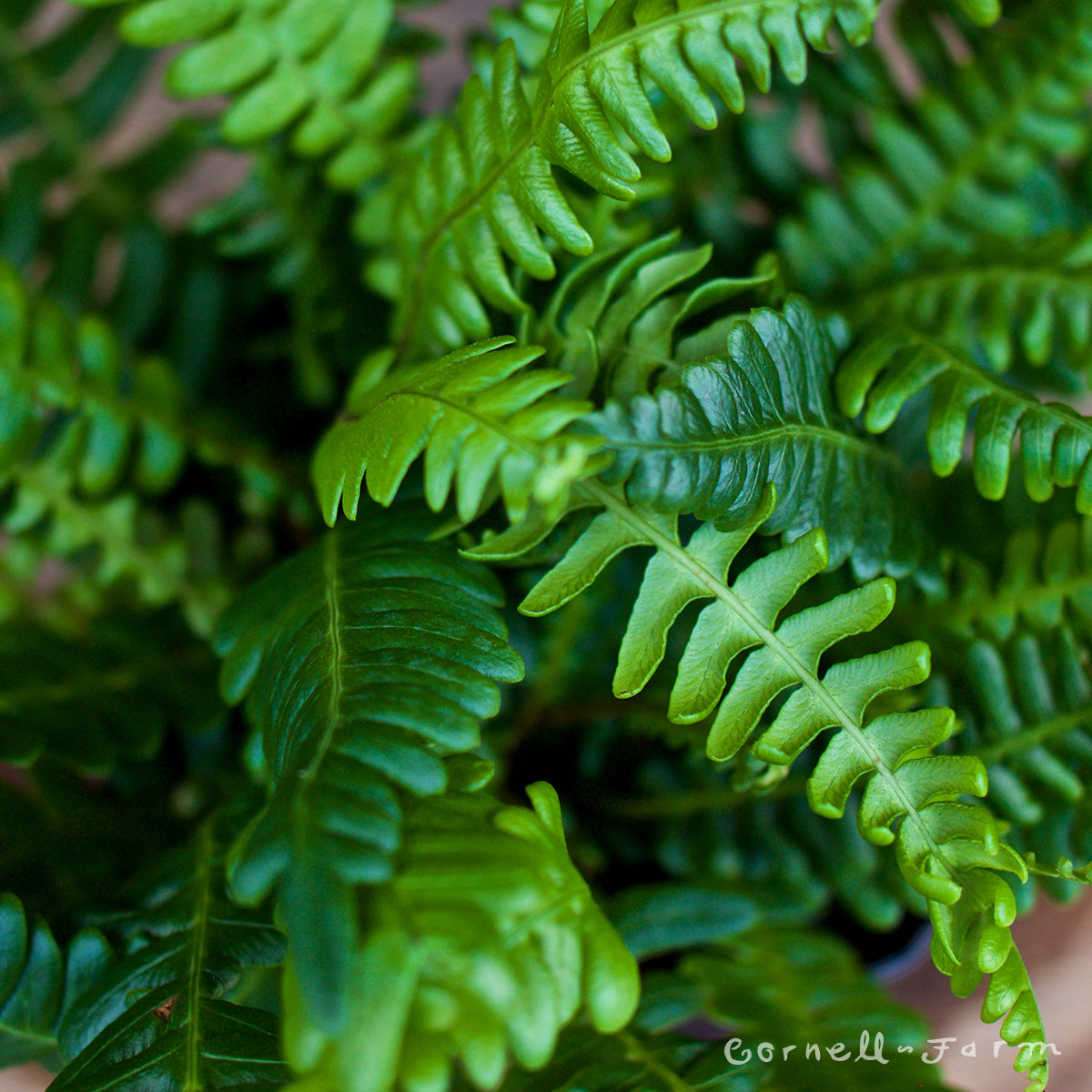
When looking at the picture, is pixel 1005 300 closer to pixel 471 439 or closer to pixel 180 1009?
pixel 471 439

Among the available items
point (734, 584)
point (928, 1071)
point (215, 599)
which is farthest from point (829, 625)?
point (215, 599)

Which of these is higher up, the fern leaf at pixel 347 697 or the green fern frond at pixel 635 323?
the green fern frond at pixel 635 323

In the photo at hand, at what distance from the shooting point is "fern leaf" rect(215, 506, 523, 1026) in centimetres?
34

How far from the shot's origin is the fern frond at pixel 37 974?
1.65 ft

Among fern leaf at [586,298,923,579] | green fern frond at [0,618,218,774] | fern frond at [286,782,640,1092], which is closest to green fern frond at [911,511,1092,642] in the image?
fern leaf at [586,298,923,579]

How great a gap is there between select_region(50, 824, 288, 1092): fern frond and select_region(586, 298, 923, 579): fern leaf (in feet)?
1.01

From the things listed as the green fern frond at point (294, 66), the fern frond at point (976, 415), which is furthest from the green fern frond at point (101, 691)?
the fern frond at point (976, 415)

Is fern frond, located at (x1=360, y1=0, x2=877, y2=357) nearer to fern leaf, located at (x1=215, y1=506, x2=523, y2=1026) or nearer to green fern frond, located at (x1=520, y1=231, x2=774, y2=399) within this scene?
green fern frond, located at (x1=520, y1=231, x2=774, y2=399)

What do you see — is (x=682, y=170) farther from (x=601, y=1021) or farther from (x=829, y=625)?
(x=601, y=1021)

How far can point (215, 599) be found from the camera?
754 millimetres

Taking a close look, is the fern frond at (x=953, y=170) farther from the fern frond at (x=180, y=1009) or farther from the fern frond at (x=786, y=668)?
the fern frond at (x=180, y=1009)

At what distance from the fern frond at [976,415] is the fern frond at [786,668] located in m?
0.10

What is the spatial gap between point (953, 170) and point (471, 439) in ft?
1.84

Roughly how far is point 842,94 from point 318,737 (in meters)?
0.69
